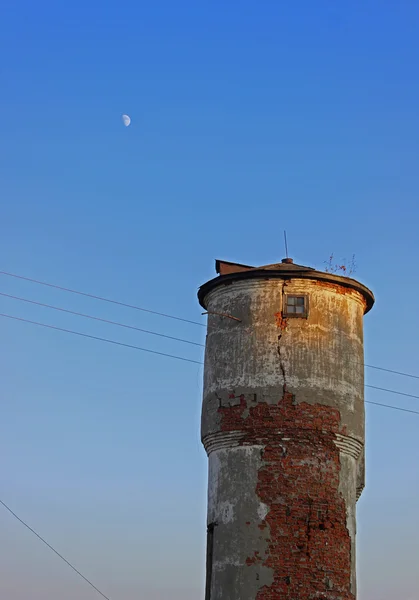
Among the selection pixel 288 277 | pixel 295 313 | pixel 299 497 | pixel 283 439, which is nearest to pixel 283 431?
pixel 283 439

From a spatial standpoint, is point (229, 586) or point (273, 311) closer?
point (229, 586)

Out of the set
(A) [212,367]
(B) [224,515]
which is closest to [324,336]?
(A) [212,367]

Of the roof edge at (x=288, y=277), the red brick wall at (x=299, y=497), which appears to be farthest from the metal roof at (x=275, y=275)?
the red brick wall at (x=299, y=497)

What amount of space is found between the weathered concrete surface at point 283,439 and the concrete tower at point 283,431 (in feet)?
0.07

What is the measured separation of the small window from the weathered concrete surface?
0.13 m

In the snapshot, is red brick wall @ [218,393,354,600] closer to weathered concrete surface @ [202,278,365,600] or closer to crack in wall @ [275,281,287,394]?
weathered concrete surface @ [202,278,365,600]

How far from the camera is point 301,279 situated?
23.1m

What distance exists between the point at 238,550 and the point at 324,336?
4867 mm

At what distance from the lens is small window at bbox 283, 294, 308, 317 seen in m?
22.8

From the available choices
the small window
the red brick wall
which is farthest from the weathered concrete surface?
the small window

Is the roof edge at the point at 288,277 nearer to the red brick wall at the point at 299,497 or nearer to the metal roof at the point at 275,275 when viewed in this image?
the metal roof at the point at 275,275

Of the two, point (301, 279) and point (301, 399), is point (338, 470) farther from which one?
point (301, 279)

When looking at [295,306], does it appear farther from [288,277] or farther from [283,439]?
[283,439]

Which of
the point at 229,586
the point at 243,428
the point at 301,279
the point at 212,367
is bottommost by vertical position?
the point at 229,586
